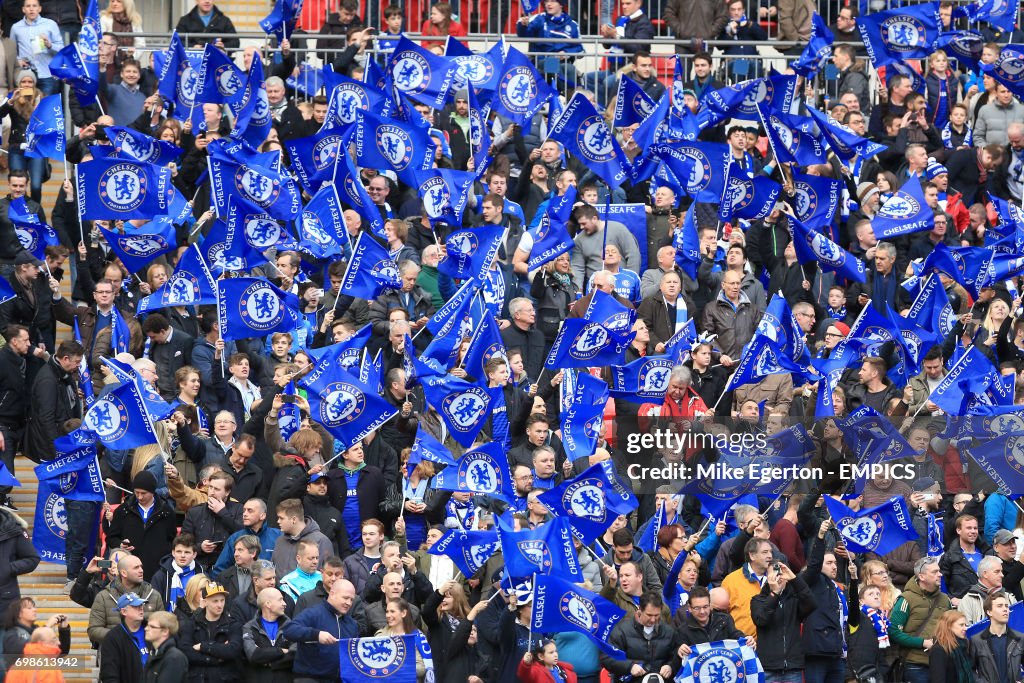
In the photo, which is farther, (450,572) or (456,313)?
(456,313)

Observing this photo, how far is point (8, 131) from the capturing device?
1084 inches

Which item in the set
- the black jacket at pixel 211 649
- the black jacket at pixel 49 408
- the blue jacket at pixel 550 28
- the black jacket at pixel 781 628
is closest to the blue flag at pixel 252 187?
the black jacket at pixel 49 408

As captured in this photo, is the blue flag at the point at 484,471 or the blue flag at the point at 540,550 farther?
the blue flag at the point at 484,471

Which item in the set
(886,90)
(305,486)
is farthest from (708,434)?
(886,90)

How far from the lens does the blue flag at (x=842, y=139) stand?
27844 millimetres

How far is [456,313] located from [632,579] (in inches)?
135

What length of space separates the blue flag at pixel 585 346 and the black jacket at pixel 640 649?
3389 mm

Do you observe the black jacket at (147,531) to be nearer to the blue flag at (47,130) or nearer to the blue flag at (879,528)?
the blue flag at (879,528)

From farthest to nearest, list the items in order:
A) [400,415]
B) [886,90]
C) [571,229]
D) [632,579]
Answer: [886,90] → [571,229] → [400,415] → [632,579]

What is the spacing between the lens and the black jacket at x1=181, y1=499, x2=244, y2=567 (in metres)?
21.4

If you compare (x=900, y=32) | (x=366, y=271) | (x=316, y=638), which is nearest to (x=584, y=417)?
(x=366, y=271)

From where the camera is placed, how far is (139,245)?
25.1 metres

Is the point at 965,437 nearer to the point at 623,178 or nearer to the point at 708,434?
the point at 708,434

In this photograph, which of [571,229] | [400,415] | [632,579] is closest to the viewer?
[632,579]
